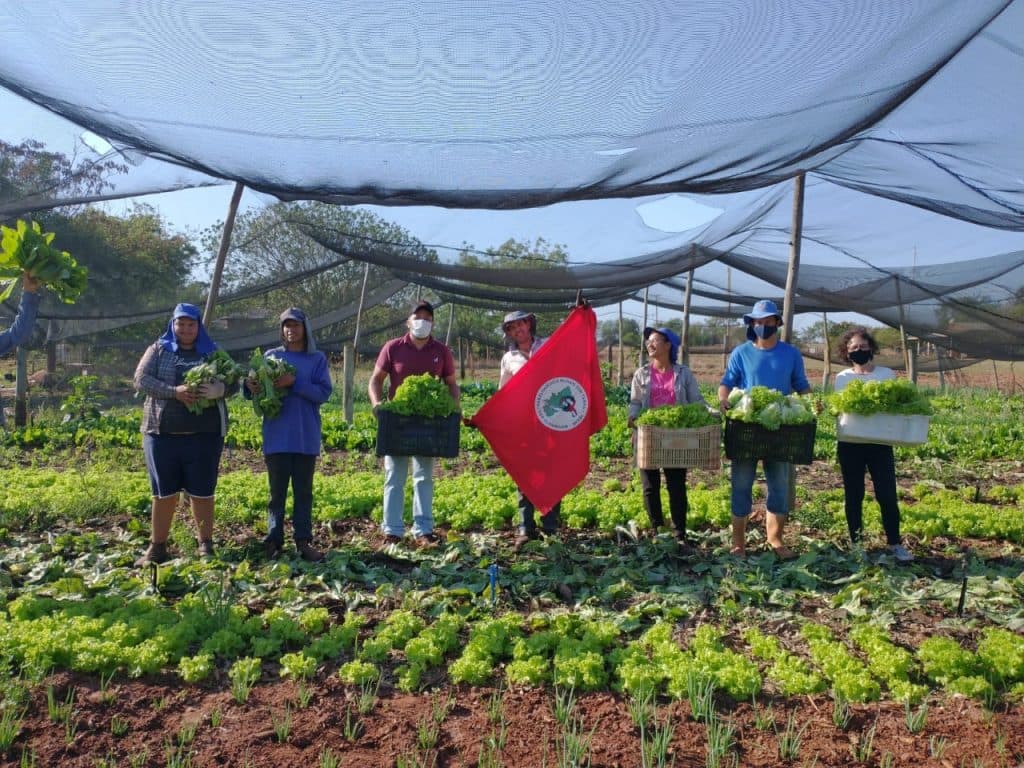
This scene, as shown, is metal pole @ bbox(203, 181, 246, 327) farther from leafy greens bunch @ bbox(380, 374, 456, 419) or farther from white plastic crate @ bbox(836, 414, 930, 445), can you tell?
white plastic crate @ bbox(836, 414, 930, 445)

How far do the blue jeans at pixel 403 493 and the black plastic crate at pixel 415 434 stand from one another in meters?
0.27

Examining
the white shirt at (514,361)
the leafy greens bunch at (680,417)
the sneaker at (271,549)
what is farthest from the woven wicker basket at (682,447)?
the sneaker at (271,549)

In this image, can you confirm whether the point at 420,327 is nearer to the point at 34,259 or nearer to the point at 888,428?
the point at 34,259

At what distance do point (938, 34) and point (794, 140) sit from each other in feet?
3.52

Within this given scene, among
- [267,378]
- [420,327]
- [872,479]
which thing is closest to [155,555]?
[267,378]

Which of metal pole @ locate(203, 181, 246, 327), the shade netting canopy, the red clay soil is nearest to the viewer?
the red clay soil

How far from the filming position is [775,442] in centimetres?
482

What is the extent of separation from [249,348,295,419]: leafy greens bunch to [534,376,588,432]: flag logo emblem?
177 cm

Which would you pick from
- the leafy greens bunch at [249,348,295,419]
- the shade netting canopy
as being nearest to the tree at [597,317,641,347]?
the shade netting canopy

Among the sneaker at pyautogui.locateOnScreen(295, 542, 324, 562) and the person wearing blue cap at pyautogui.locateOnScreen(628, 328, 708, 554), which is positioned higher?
the person wearing blue cap at pyautogui.locateOnScreen(628, 328, 708, 554)

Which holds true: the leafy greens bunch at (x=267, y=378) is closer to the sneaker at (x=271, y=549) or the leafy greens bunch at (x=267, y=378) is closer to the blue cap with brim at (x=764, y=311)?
the sneaker at (x=271, y=549)

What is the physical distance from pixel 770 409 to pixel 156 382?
155 inches

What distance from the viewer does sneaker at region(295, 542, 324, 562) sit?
5043 millimetres

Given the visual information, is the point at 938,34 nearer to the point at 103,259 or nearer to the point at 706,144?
the point at 706,144
